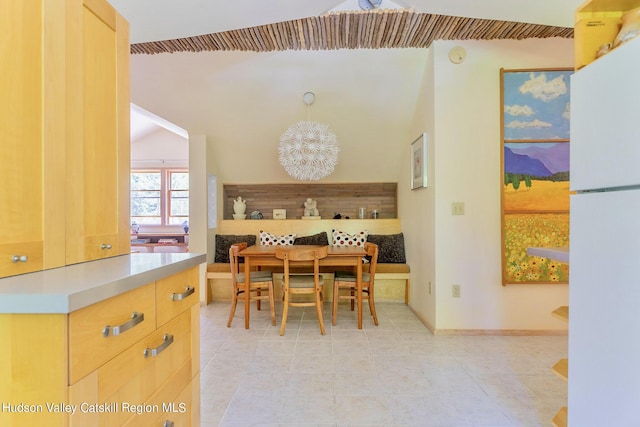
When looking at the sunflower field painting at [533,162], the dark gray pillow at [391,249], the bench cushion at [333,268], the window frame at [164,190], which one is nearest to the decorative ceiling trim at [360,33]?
the sunflower field painting at [533,162]

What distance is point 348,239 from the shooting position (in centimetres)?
445

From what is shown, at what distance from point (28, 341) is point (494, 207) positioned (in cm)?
323

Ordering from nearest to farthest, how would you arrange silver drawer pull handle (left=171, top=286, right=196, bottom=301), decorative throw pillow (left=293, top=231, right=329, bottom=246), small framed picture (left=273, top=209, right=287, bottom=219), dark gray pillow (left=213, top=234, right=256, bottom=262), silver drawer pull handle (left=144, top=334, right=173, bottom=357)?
silver drawer pull handle (left=144, top=334, right=173, bottom=357) < silver drawer pull handle (left=171, top=286, right=196, bottom=301) < dark gray pillow (left=213, top=234, right=256, bottom=262) < decorative throw pillow (left=293, top=231, right=329, bottom=246) < small framed picture (left=273, top=209, right=287, bottom=219)

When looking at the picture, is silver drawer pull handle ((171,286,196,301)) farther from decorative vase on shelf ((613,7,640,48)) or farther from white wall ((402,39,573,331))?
white wall ((402,39,573,331))

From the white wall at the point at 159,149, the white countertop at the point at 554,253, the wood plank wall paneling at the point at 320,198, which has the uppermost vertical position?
the white wall at the point at 159,149

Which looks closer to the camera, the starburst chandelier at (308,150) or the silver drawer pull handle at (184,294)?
the silver drawer pull handle at (184,294)

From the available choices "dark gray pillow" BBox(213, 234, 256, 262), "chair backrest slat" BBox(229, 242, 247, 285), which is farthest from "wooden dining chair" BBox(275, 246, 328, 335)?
"dark gray pillow" BBox(213, 234, 256, 262)

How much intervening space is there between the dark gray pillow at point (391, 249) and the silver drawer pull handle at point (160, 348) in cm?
348

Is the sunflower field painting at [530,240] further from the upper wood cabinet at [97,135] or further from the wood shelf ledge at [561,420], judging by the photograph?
the upper wood cabinet at [97,135]

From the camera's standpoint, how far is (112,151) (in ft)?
4.04

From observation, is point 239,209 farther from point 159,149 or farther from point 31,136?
point 31,136

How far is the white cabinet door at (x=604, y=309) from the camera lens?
0.96 meters

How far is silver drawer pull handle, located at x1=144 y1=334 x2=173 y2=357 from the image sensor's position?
3.09ft

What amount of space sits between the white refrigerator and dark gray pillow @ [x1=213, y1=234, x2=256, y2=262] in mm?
3867
